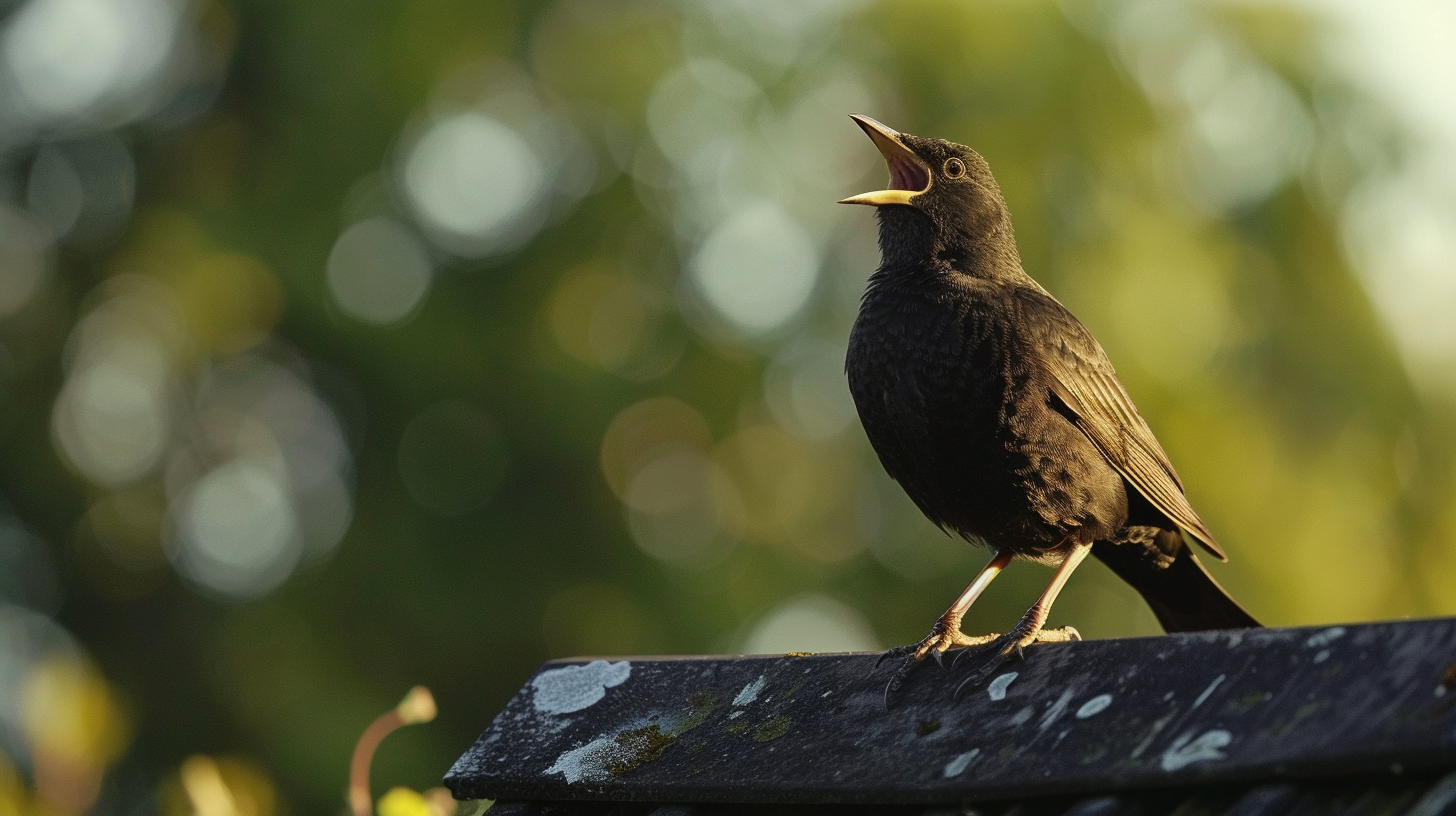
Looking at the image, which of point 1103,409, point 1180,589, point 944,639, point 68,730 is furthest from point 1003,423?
point 68,730

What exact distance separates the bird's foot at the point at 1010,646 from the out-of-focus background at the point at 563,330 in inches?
421

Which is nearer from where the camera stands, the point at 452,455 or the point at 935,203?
the point at 935,203

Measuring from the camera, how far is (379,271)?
16359 mm

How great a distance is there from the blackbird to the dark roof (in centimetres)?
86

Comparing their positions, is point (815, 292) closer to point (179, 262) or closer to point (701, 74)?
point (701, 74)

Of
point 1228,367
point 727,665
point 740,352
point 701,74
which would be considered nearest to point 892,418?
point 727,665

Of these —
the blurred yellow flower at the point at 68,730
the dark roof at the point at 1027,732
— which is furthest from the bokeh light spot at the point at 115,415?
the dark roof at the point at 1027,732

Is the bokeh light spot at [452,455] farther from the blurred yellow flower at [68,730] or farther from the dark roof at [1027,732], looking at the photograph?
the dark roof at [1027,732]

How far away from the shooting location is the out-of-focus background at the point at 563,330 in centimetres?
1472

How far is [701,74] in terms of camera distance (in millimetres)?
17547

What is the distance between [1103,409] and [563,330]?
39.5ft

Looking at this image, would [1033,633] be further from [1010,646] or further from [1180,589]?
[1180,589]

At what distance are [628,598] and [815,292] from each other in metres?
4.26

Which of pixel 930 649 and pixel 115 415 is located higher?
pixel 115 415
